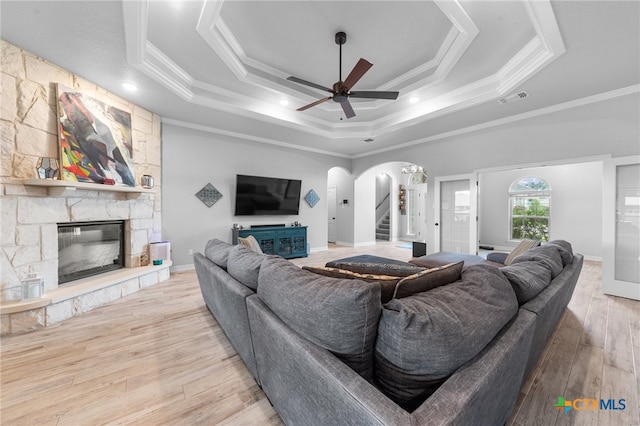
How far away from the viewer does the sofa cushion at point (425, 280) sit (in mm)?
1281

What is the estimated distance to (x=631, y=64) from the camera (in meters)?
2.88

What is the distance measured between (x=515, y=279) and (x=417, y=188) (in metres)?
8.25

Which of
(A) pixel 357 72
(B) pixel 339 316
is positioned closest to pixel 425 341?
(B) pixel 339 316

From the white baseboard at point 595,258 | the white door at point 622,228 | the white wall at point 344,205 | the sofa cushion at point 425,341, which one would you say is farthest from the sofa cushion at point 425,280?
the white baseboard at point 595,258

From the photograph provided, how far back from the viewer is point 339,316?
3.45ft

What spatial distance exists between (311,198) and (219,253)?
4555mm

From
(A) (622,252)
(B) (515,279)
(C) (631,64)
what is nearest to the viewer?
(B) (515,279)

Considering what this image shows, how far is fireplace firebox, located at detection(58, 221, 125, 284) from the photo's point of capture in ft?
10.2

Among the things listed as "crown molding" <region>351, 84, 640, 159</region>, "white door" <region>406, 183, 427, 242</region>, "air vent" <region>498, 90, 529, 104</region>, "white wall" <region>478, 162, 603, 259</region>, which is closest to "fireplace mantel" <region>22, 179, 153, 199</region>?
"air vent" <region>498, 90, 529, 104</region>

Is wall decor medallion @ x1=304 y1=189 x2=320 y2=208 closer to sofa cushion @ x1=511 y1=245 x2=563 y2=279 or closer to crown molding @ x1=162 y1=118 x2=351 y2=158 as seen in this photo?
crown molding @ x1=162 y1=118 x2=351 y2=158

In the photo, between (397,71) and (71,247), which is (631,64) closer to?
(397,71)

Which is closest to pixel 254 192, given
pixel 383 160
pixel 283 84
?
pixel 283 84

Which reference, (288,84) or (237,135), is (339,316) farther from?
(237,135)

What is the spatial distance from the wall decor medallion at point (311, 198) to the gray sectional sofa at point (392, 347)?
531cm
